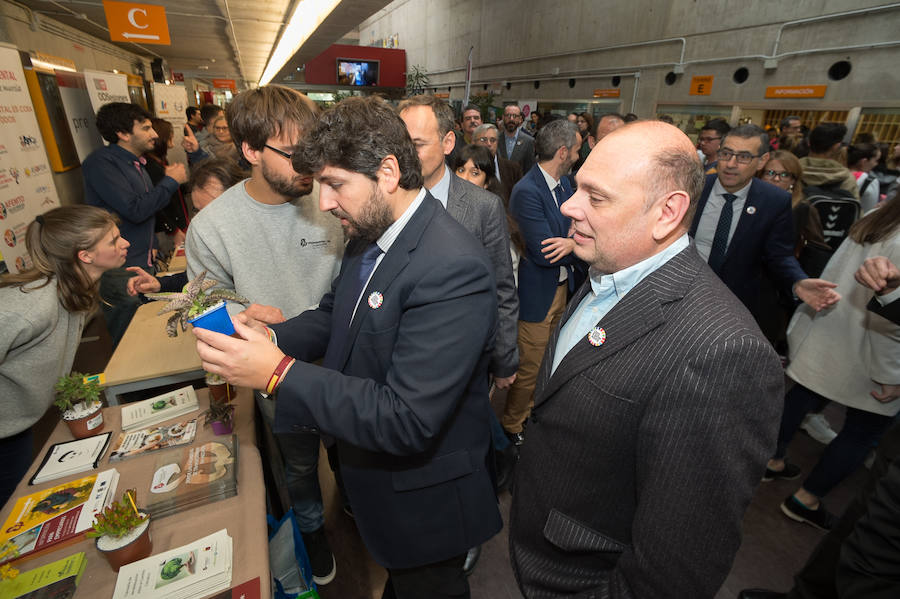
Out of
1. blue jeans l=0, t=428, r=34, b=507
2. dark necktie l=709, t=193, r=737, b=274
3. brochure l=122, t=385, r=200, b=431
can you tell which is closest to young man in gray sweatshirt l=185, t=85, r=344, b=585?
brochure l=122, t=385, r=200, b=431

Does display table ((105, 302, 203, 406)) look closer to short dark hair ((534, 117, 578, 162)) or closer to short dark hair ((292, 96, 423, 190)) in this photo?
short dark hair ((292, 96, 423, 190))

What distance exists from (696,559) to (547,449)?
38 cm

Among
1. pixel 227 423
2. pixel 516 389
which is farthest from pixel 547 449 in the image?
pixel 516 389

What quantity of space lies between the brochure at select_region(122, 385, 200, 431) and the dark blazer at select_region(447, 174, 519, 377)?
143 centimetres

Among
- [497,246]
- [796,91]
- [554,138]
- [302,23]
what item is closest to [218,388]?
[497,246]

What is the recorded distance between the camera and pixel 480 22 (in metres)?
14.5

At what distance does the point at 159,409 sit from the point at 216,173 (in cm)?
189

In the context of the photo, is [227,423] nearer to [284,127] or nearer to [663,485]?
[284,127]

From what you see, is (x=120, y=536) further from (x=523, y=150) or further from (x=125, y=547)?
(x=523, y=150)

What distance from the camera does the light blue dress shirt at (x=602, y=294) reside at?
1.06 meters

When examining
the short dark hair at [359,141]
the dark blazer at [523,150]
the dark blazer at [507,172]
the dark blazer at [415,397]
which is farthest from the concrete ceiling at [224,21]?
the dark blazer at [415,397]

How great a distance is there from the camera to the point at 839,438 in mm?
2270

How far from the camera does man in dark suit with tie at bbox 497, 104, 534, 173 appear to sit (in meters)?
6.05

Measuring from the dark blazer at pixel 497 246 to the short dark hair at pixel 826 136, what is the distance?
3.12 meters
